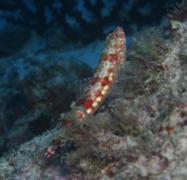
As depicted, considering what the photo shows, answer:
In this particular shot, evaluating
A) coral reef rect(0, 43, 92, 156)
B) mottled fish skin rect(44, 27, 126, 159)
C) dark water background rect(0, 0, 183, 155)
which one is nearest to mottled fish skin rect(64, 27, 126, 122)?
mottled fish skin rect(44, 27, 126, 159)

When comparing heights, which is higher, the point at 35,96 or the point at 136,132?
the point at 136,132

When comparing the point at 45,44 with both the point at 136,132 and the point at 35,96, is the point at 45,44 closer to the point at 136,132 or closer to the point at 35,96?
the point at 35,96

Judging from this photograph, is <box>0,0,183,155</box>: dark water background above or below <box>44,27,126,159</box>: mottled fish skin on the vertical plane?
below

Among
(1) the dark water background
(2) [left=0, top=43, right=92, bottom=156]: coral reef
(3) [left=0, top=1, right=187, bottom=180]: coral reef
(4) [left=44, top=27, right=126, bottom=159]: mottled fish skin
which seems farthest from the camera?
(1) the dark water background

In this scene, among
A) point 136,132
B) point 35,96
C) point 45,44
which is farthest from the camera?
point 45,44

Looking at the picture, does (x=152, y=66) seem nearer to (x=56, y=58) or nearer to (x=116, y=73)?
(x=116, y=73)

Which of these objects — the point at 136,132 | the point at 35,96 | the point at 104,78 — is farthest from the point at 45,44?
the point at 136,132

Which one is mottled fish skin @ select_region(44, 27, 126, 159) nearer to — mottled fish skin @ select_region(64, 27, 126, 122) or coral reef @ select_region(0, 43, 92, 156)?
mottled fish skin @ select_region(64, 27, 126, 122)
